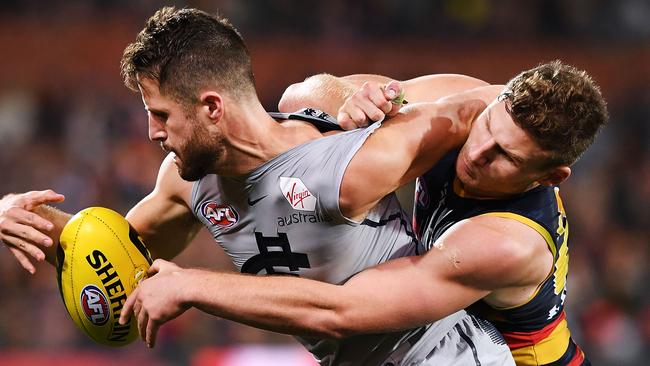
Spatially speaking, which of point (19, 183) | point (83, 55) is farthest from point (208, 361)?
point (83, 55)

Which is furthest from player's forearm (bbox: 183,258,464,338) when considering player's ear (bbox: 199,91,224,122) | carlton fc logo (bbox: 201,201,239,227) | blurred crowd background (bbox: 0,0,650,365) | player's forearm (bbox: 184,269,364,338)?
blurred crowd background (bbox: 0,0,650,365)

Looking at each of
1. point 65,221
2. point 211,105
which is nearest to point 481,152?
point 211,105

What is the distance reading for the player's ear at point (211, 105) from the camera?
250 cm

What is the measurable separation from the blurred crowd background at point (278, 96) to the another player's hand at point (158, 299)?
350 cm

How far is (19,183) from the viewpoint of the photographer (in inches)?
273

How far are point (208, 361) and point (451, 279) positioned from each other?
11.6 ft

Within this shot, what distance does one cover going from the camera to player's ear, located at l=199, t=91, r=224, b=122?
250 cm

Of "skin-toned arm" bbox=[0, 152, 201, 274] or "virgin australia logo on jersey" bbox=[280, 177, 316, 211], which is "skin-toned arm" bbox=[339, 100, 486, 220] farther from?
"skin-toned arm" bbox=[0, 152, 201, 274]

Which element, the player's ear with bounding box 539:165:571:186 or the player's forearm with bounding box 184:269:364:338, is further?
the player's ear with bounding box 539:165:571:186

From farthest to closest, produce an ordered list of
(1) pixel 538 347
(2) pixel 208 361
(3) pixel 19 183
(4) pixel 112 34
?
1. (4) pixel 112 34
2. (3) pixel 19 183
3. (2) pixel 208 361
4. (1) pixel 538 347

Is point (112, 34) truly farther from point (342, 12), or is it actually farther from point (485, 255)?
point (485, 255)

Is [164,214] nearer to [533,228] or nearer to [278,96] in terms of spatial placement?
[533,228]

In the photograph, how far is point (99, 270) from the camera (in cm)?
267

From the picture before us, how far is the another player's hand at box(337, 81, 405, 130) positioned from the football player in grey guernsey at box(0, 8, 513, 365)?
0.04 meters
